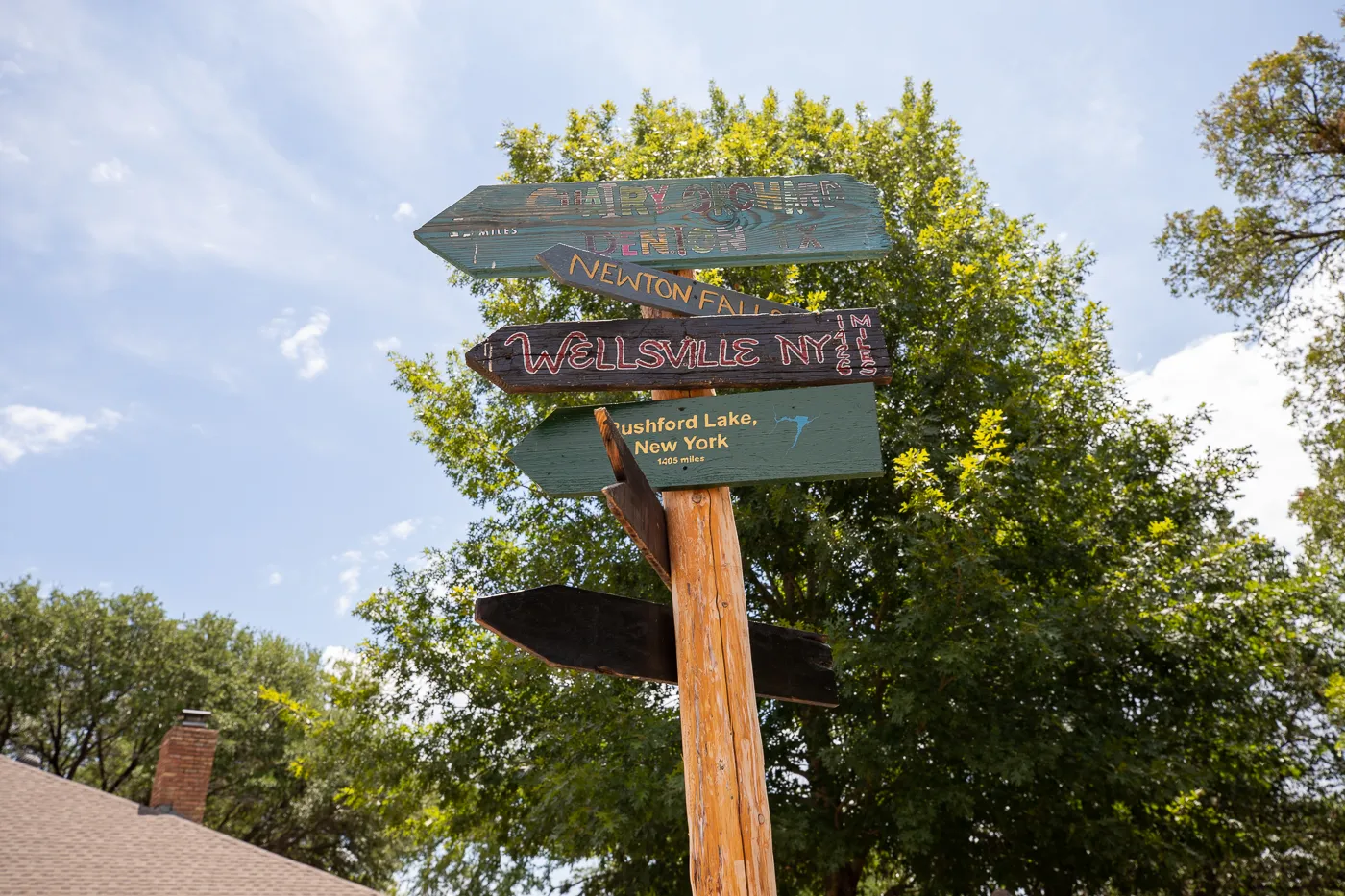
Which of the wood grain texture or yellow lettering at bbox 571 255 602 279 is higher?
yellow lettering at bbox 571 255 602 279

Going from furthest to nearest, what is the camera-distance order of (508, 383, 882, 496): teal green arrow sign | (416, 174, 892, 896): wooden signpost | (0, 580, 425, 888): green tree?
(0, 580, 425, 888): green tree, (508, 383, 882, 496): teal green arrow sign, (416, 174, 892, 896): wooden signpost

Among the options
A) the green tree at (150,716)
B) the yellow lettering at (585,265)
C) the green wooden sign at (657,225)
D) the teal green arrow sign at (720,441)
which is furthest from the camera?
the green tree at (150,716)

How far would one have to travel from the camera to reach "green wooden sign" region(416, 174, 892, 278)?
3.98 meters

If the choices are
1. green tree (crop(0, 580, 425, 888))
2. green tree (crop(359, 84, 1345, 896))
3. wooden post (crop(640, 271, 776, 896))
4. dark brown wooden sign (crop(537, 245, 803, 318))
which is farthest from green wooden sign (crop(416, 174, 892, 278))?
green tree (crop(0, 580, 425, 888))

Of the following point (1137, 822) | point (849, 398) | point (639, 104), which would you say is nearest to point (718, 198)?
point (849, 398)

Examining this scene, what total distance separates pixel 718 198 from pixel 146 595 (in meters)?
28.3

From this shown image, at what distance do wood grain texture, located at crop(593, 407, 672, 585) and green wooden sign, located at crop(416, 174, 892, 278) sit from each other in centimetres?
126

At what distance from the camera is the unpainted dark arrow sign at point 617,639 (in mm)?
2998

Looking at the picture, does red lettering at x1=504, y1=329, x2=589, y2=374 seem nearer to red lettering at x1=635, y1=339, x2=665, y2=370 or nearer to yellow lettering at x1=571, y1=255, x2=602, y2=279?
red lettering at x1=635, y1=339, x2=665, y2=370

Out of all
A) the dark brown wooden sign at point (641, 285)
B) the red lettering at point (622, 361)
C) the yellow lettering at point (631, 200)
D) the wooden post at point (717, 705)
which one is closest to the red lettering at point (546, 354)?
the red lettering at point (622, 361)

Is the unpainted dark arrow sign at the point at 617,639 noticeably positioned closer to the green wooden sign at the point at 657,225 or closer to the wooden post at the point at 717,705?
the wooden post at the point at 717,705

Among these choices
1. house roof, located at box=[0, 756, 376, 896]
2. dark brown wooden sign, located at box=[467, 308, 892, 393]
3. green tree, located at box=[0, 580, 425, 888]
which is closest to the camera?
dark brown wooden sign, located at box=[467, 308, 892, 393]

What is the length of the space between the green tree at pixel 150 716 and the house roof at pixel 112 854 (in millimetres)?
11890

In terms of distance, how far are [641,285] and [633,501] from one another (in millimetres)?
1229
